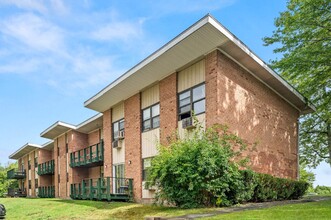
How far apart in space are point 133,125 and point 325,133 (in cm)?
1699

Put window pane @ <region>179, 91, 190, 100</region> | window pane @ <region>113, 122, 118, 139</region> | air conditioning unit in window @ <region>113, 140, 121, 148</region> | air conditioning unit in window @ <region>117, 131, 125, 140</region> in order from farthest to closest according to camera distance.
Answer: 1. window pane @ <region>113, 122, 118, 139</region>
2. air conditioning unit in window @ <region>113, 140, 121, 148</region>
3. air conditioning unit in window @ <region>117, 131, 125, 140</region>
4. window pane @ <region>179, 91, 190, 100</region>

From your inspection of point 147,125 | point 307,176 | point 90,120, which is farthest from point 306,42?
point 307,176

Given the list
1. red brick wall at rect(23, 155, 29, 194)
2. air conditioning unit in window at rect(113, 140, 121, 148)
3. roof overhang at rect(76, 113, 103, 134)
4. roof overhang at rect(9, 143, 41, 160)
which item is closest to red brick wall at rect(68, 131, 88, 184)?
roof overhang at rect(76, 113, 103, 134)

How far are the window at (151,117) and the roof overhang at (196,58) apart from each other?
1.44 meters

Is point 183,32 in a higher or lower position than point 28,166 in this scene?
higher

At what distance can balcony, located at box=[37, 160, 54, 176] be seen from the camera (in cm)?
4175

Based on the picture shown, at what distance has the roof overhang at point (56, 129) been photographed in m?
35.3

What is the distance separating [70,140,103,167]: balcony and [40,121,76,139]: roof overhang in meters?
3.08

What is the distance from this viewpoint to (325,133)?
1191 inches

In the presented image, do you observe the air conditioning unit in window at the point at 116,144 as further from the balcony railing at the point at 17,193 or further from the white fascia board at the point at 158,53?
the balcony railing at the point at 17,193

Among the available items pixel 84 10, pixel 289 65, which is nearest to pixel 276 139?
pixel 289 65

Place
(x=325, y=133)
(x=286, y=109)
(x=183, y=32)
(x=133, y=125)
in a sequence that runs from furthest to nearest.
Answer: (x=325, y=133) < (x=133, y=125) < (x=286, y=109) < (x=183, y=32)

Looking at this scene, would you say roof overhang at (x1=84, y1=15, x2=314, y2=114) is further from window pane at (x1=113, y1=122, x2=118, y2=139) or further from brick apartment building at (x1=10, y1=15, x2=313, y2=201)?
window pane at (x1=113, y1=122, x2=118, y2=139)

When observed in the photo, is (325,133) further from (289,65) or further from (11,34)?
Answer: (11,34)
